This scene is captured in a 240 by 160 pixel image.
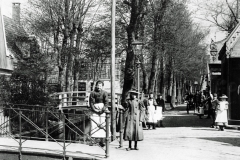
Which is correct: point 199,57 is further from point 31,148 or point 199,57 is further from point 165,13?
point 31,148

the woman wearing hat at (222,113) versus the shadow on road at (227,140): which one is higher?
the woman wearing hat at (222,113)

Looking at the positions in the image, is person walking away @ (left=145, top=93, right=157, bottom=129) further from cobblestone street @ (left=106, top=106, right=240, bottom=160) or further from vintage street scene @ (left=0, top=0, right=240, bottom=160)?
cobblestone street @ (left=106, top=106, right=240, bottom=160)

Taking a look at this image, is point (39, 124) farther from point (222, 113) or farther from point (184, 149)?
point (184, 149)

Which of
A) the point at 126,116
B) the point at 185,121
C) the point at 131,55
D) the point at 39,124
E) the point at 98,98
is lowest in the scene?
the point at 185,121

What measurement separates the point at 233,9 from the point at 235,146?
2475cm

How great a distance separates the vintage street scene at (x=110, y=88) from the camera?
484 inches

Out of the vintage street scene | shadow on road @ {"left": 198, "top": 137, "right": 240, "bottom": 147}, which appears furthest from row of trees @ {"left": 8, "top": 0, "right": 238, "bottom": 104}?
shadow on road @ {"left": 198, "top": 137, "right": 240, "bottom": 147}

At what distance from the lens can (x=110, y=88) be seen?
22.7 m

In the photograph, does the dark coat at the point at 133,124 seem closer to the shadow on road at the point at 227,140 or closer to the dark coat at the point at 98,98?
the dark coat at the point at 98,98

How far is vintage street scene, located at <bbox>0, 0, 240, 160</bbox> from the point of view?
12297mm

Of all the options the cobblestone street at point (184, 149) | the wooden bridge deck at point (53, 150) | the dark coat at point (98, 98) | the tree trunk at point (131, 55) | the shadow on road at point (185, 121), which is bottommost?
the shadow on road at point (185, 121)

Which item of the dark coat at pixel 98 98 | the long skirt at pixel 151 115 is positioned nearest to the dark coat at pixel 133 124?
the dark coat at pixel 98 98

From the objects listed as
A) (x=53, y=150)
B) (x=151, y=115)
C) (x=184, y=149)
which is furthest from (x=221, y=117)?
(x=53, y=150)

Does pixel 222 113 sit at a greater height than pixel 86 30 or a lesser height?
lesser
